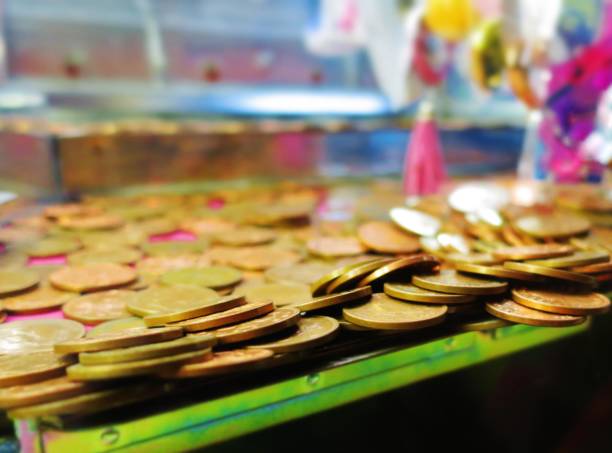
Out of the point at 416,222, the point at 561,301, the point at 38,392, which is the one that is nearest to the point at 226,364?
the point at 38,392

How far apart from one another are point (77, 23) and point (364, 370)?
359cm

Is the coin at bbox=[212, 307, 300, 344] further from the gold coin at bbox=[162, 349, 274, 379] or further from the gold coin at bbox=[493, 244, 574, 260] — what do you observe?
the gold coin at bbox=[493, 244, 574, 260]

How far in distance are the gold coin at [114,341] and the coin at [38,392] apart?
0.16 ft

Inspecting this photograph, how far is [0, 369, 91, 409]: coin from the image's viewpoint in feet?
2.33

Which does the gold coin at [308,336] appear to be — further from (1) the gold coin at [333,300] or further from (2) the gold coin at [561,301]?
(2) the gold coin at [561,301]

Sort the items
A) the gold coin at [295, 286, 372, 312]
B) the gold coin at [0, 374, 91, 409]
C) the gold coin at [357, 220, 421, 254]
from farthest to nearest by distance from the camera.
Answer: the gold coin at [357, 220, 421, 254] → the gold coin at [295, 286, 372, 312] → the gold coin at [0, 374, 91, 409]

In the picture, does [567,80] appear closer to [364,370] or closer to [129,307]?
[364,370]

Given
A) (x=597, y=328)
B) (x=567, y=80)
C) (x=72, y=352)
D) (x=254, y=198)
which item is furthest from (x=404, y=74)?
(x=72, y=352)

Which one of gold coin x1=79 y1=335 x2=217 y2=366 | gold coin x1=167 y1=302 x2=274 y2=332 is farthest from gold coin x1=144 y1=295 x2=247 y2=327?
gold coin x1=79 y1=335 x2=217 y2=366

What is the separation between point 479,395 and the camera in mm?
1655

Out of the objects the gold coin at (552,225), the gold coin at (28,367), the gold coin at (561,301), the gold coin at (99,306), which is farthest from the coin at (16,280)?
the gold coin at (552,225)

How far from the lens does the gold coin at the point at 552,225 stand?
4.94 ft

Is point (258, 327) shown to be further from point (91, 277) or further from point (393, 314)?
point (91, 277)

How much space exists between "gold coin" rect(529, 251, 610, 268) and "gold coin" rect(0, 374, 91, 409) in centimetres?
101
